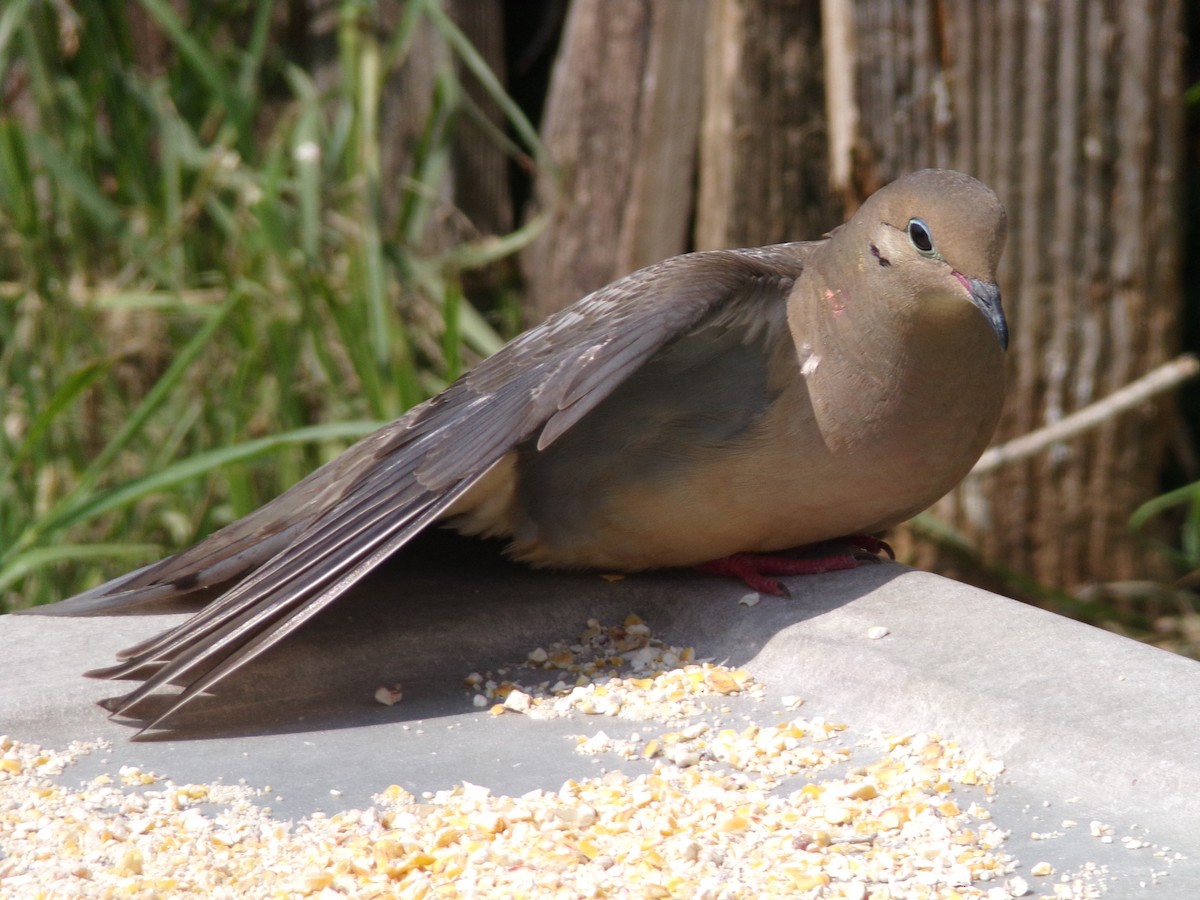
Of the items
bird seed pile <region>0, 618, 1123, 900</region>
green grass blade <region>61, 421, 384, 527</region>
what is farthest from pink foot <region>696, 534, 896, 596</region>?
green grass blade <region>61, 421, 384, 527</region>

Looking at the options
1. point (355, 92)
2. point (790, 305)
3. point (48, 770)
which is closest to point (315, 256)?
point (355, 92)

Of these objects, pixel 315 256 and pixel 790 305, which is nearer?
pixel 790 305

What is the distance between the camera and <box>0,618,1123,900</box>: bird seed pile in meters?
1.67

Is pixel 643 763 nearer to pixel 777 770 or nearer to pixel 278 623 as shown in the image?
pixel 777 770

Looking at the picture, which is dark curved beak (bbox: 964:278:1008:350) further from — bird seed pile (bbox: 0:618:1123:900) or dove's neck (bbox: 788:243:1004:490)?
bird seed pile (bbox: 0:618:1123:900)

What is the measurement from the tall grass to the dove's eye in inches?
63.7

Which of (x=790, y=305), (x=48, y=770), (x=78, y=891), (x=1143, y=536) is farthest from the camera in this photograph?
(x=1143, y=536)

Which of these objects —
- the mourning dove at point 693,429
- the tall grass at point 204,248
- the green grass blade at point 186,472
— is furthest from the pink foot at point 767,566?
the tall grass at point 204,248

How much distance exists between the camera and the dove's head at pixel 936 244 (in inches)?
85.4

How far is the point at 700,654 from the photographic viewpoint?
7.72 feet

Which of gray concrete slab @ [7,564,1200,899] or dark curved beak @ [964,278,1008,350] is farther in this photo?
dark curved beak @ [964,278,1008,350]

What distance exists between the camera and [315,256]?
3.95 metres

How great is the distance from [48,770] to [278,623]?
356 mm

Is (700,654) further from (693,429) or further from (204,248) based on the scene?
(204,248)
